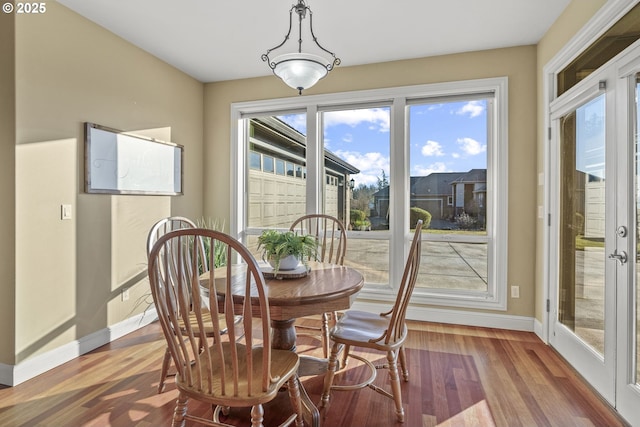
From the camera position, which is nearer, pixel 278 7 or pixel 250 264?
pixel 250 264

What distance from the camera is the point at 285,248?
208 cm

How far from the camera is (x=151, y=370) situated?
8.27 feet

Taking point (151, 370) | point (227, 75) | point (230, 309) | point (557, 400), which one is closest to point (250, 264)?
point (230, 309)

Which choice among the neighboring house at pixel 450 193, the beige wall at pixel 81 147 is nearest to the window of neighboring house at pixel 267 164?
the beige wall at pixel 81 147

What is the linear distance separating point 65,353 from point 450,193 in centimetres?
355

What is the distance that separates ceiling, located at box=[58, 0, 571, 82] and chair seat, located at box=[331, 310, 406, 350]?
2.23m

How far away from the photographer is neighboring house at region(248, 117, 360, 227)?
392cm

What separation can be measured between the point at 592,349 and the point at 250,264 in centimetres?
237

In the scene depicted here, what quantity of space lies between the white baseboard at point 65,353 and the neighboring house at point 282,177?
1.64 metres

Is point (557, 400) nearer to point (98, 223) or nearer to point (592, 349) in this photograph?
point (592, 349)

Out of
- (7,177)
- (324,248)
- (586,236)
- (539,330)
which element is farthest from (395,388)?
(7,177)

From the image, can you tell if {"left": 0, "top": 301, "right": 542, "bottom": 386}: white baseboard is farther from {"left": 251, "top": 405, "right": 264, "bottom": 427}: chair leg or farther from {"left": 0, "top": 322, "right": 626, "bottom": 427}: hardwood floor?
{"left": 251, "top": 405, "right": 264, "bottom": 427}: chair leg

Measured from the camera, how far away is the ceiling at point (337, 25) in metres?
2.63

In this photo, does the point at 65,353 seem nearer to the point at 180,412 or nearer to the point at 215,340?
the point at 180,412
